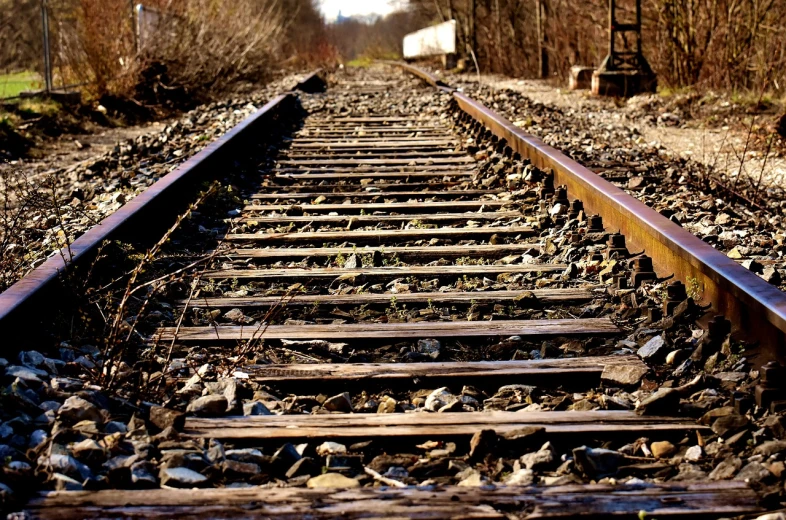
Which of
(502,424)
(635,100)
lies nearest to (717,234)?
(502,424)

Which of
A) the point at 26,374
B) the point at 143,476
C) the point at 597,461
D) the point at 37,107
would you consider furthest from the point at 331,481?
the point at 37,107

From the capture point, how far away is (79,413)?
2299mm

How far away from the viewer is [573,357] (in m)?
2.94

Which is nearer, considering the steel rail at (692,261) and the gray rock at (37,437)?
the gray rock at (37,437)

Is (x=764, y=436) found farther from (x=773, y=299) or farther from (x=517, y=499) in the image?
(x=517, y=499)

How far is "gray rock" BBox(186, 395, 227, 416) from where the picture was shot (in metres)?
2.43

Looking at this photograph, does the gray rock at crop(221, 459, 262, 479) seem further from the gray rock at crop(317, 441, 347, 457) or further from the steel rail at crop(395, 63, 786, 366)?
the steel rail at crop(395, 63, 786, 366)

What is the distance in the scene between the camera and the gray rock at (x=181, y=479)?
2.02m

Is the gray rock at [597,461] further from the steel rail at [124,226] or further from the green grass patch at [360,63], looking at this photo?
the green grass patch at [360,63]

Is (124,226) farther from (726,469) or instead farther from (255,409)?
(726,469)

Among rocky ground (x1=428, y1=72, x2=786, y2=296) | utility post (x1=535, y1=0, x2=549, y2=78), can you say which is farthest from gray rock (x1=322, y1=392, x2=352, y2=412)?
utility post (x1=535, y1=0, x2=549, y2=78)

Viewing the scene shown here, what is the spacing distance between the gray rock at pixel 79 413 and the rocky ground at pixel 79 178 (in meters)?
1.01

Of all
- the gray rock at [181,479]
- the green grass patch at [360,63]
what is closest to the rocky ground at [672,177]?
the gray rock at [181,479]

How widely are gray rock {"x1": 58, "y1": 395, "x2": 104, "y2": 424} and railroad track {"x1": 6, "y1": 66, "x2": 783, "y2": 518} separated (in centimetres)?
13
